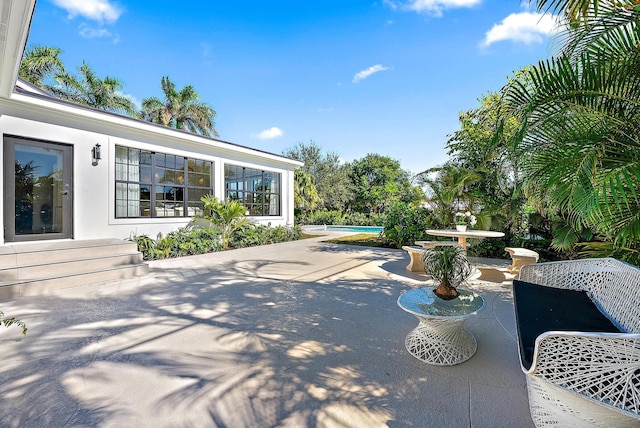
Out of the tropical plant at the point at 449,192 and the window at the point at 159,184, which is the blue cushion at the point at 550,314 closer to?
the tropical plant at the point at 449,192

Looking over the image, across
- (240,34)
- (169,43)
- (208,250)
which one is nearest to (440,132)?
(240,34)

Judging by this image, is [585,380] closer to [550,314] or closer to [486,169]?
[550,314]

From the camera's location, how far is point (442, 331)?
9.04 feet

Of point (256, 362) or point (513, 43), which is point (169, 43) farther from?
point (256, 362)

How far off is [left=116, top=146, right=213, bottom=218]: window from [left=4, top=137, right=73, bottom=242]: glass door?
1152 mm

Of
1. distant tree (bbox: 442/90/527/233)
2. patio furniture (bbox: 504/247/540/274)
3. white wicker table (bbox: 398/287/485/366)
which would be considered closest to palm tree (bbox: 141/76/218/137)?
distant tree (bbox: 442/90/527/233)

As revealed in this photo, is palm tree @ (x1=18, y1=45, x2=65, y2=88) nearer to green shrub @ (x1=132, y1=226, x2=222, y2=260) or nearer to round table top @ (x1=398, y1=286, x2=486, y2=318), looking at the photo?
green shrub @ (x1=132, y1=226, x2=222, y2=260)

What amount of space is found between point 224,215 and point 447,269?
25.5 feet

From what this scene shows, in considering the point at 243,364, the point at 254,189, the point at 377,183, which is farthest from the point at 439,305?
the point at 377,183

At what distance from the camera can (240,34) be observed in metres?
11.3

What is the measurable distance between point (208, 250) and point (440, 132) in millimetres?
9389

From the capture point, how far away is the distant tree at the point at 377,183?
2461 centimetres

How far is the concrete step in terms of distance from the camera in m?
4.71

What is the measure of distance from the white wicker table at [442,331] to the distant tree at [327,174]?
1917 centimetres
